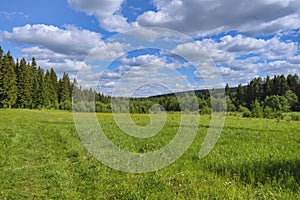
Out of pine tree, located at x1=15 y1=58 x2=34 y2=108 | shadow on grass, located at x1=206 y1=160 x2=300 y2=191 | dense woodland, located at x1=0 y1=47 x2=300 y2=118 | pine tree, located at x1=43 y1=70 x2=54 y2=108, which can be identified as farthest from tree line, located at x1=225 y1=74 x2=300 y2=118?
shadow on grass, located at x1=206 y1=160 x2=300 y2=191

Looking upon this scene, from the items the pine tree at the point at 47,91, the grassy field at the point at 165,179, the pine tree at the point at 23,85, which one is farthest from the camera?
the pine tree at the point at 47,91

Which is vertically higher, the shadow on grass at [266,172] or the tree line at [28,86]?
the tree line at [28,86]

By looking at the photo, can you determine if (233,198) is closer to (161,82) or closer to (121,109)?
(161,82)

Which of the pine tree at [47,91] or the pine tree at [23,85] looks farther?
the pine tree at [47,91]

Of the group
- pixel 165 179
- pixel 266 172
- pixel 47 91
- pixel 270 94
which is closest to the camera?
pixel 165 179

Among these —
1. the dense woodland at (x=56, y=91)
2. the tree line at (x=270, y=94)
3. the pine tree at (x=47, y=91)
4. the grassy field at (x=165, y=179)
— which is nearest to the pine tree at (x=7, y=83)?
the dense woodland at (x=56, y=91)

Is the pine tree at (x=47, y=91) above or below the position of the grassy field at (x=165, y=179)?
above

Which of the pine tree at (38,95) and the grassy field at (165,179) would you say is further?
the pine tree at (38,95)

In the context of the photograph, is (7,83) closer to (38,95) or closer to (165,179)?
(38,95)

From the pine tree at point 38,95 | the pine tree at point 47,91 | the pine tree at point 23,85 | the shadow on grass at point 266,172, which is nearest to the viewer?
the shadow on grass at point 266,172

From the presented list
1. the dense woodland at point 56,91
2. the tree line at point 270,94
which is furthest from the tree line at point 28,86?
the tree line at point 270,94

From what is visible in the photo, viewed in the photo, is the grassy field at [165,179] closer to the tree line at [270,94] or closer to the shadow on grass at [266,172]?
the shadow on grass at [266,172]

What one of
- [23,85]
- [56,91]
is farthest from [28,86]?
[56,91]

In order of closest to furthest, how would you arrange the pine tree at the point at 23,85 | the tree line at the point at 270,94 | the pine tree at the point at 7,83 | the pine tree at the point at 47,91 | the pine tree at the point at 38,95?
1. the pine tree at the point at 7,83
2. the pine tree at the point at 23,85
3. the pine tree at the point at 38,95
4. the pine tree at the point at 47,91
5. the tree line at the point at 270,94
